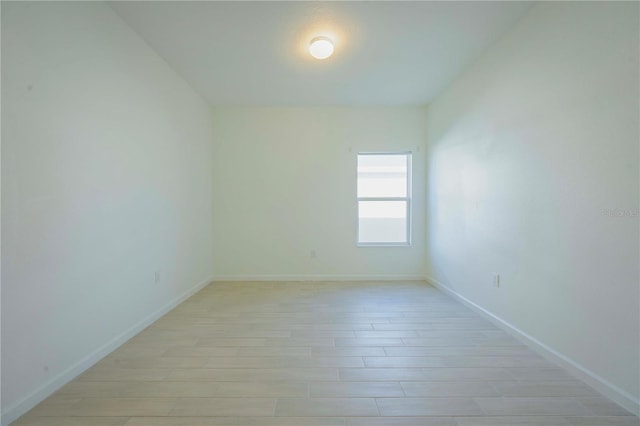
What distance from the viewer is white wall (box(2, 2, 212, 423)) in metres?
1.43

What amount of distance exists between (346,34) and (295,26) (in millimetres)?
447

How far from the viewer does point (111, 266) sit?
6.91 feet

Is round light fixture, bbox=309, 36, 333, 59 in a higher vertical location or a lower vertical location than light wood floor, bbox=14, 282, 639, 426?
higher

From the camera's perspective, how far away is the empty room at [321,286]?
146 centimetres

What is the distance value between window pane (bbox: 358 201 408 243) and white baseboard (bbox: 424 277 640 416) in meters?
1.74

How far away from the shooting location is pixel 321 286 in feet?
12.7

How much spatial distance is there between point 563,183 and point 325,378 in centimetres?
205

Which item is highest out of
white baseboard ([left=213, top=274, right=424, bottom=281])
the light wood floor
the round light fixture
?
the round light fixture

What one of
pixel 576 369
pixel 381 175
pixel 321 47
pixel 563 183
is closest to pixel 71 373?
pixel 321 47

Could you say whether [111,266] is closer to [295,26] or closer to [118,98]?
[118,98]

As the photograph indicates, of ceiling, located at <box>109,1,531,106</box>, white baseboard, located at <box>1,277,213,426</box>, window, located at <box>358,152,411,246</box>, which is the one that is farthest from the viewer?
window, located at <box>358,152,411,246</box>

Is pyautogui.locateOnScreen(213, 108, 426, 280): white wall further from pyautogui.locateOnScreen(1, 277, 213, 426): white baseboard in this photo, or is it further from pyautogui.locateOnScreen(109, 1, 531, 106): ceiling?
pyautogui.locateOnScreen(1, 277, 213, 426): white baseboard

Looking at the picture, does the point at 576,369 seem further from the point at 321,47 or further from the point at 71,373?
the point at 71,373

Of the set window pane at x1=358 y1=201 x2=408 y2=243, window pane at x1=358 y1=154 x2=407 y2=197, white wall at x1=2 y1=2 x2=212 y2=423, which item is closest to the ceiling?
white wall at x1=2 y1=2 x2=212 y2=423
